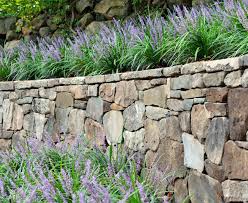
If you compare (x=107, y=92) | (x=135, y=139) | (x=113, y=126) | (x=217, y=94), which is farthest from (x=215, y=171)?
(x=107, y=92)

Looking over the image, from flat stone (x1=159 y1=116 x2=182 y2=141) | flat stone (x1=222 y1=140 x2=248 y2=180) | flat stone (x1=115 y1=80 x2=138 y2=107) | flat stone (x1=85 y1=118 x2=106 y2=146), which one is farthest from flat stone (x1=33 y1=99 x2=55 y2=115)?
flat stone (x1=222 y1=140 x2=248 y2=180)

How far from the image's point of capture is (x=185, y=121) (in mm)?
3107

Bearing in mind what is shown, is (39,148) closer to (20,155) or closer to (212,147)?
(20,155)

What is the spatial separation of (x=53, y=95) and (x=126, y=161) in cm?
147

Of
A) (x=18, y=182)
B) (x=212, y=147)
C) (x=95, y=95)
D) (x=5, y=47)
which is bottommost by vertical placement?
(x=18, y=182)

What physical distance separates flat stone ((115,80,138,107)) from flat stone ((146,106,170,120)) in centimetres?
21

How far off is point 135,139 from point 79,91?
0.97 meters

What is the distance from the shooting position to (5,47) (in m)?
7.78

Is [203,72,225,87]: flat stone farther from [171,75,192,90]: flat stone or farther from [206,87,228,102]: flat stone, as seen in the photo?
[171,75,192,90]: flat stone

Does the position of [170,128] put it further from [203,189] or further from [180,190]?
[203,189]

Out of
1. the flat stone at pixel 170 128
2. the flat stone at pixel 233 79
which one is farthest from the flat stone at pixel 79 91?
the flat stone at pixel 233 79

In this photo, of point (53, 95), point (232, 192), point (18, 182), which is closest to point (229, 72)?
point (232, 192)

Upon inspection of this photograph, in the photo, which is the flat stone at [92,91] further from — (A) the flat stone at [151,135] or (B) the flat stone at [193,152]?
(B) the flat stone at [193,152]

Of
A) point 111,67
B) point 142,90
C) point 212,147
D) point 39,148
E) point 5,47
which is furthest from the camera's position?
point 5,47
